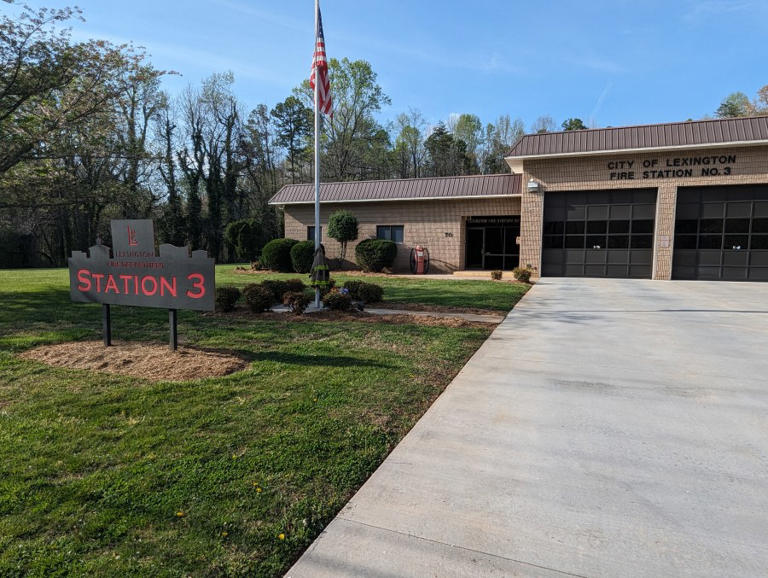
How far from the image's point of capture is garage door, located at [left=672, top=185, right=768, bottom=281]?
1605cm

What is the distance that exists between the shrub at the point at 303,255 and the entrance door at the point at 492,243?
25.1ft

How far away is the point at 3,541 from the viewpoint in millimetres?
2090

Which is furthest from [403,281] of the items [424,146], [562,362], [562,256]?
[424,146]

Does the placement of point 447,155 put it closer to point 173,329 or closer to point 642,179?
point 642,179

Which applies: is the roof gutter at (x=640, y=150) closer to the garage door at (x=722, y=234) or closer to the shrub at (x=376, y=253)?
the garage door at (x=722, y=234)

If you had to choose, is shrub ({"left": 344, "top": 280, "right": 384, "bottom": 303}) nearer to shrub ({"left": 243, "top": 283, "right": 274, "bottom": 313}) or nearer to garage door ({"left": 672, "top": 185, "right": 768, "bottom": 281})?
shrub ({"left": 243, "top": 283, "right": 274, "bottom": 313})

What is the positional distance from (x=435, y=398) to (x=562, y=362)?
2066mm

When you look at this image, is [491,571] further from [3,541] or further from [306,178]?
[306,178]

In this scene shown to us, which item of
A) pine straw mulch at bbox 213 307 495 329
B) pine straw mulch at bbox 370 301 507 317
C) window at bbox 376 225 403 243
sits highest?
window at bbox 376 225 403 243

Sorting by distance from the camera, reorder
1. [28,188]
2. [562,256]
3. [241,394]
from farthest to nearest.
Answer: [562,256] < [28,188] < [241,394]

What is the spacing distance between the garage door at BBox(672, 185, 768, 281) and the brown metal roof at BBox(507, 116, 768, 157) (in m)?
1.79

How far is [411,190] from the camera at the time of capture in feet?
67.9

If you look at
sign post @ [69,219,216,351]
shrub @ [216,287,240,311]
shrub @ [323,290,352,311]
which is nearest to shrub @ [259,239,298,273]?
shrub @ [216,287,240,311]

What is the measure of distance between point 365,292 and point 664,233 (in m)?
13.0
